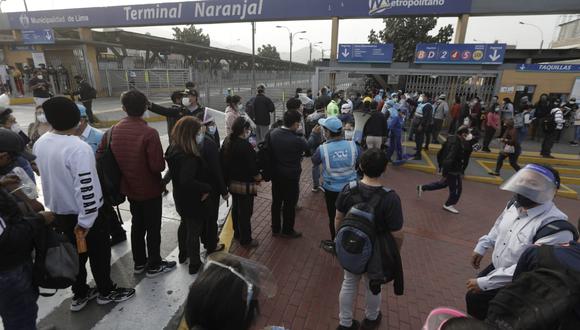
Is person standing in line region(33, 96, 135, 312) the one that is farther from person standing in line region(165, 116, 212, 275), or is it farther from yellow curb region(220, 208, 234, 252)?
yellow curb region(220, 208, 234, 252)

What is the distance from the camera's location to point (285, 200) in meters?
4.09

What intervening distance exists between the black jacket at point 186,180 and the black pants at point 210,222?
171mm

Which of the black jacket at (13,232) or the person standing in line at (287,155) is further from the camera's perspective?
the person standing in line at (287,155)

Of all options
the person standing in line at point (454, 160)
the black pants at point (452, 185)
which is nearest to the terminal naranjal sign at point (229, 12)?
the person standing in line at point (454, 160)

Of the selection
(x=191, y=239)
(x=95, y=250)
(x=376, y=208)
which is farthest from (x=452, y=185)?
(x=95, y=250)

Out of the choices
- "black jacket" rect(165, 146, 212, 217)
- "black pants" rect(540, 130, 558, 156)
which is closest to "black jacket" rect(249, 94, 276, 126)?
"black jacket" rect(165, 146, 212, 217)

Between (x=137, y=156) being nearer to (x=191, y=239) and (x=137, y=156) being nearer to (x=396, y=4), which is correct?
(x=191, y=239)

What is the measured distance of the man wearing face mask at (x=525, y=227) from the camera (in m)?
1.89

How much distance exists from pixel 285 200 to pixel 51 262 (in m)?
2.59

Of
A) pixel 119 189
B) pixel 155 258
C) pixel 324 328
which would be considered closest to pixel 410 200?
pixel 324 328

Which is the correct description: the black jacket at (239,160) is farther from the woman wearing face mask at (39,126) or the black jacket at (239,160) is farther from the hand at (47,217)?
the woman wearing face mask at (39,126)

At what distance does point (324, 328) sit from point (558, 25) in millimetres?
65667

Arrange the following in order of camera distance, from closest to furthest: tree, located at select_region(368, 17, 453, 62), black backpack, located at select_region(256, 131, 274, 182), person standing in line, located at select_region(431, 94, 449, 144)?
black backpack, located at select_region(256, 131, 274, 182)
person standing in line, located at select_region(431, 94, 449, 144)
tree, located at select_region(368, 17, 453, 62)

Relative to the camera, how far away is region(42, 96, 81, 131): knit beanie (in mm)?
2291
